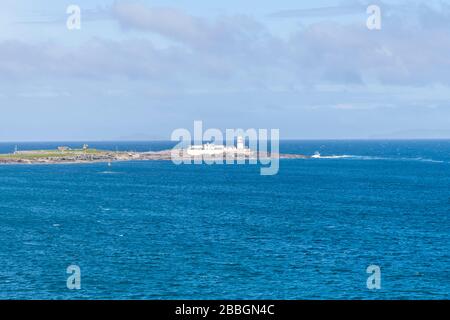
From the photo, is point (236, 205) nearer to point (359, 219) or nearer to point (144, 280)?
point (359, 219)

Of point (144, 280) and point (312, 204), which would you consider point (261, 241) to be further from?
point (312, 204)

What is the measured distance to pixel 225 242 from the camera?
60.6 meters

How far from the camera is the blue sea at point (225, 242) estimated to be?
43719 millimetres

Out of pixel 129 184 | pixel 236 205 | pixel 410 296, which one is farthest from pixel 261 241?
pixel 129 184

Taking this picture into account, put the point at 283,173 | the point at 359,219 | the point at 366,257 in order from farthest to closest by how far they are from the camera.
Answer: the point at 283,173
the point at 359,219
the point at 366,257

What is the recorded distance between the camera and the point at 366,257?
177ft

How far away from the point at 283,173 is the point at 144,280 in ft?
409

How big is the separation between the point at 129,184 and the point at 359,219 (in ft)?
230

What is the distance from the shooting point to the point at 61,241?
203 ft

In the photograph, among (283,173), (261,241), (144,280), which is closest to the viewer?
(144,280)

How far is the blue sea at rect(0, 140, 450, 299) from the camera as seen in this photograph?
143 feet
